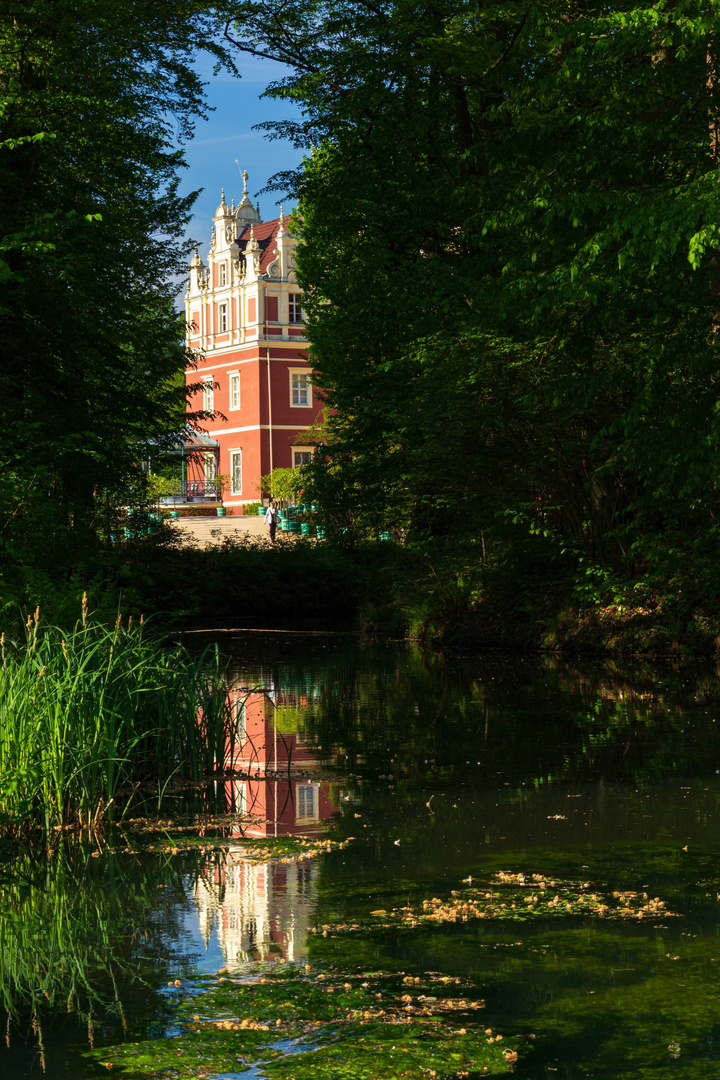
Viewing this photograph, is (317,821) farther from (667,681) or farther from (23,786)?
(667,681)

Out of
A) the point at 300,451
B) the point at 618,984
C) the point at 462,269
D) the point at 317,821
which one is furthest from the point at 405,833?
the point at 300,451

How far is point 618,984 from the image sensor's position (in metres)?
4.90

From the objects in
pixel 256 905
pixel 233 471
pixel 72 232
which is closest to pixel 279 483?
pixel 233 471

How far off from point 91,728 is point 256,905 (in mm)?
2067

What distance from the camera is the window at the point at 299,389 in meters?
66.2

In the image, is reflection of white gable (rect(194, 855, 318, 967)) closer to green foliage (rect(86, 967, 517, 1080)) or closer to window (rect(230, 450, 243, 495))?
green foliage (rect(86, 967, 517, 1080))

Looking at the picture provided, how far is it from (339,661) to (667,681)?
6.19 meters

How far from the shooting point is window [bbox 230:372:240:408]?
6719 centimetres

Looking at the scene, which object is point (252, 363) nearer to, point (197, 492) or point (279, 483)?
point (197, 492)

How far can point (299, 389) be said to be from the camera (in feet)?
218

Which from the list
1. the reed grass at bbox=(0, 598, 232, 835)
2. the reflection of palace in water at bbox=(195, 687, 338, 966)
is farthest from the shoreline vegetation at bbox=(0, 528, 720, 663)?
the reflection of palace in water at bbox=(195, 687, 338, 966)

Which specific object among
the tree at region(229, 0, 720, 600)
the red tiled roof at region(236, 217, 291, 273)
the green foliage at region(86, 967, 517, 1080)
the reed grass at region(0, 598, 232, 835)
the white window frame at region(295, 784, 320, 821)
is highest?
the red tiled roof at region(236, 217, 291, 273)

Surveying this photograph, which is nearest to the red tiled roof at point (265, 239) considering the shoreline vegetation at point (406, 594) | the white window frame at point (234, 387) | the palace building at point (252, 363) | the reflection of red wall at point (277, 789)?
the palace building at point (252, 363)

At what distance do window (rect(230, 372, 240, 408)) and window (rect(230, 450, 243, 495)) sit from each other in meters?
2.69
